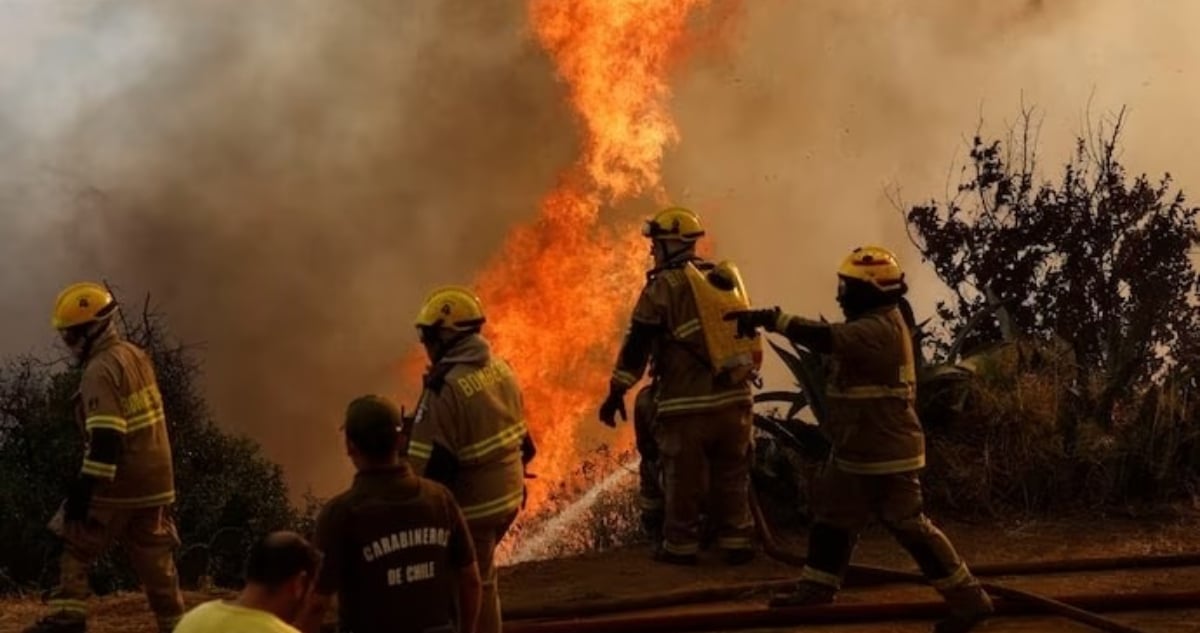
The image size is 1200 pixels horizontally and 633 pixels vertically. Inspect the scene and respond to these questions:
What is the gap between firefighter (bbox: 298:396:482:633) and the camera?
4.22m

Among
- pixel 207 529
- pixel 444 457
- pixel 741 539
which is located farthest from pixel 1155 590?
pixel 207 529

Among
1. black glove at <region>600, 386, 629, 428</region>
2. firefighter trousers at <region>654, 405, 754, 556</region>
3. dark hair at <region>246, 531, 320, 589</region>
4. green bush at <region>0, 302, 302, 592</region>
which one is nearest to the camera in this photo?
dark hair at <region>246, 531, 320, 589</region>

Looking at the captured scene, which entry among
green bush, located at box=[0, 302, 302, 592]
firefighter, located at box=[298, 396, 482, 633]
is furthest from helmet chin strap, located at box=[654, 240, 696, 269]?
green bush, located at box=[0, 302, 302, 592]

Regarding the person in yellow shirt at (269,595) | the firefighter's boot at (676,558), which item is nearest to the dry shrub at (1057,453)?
the firefighter's boot at (676,558)

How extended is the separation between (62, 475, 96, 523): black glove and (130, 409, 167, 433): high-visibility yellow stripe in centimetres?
38

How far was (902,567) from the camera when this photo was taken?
865 centimetres

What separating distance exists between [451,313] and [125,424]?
1924 millimetres

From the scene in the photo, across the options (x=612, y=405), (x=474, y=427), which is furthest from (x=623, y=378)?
(x=474, y=427)

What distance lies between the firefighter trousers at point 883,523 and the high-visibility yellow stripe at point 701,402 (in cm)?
157

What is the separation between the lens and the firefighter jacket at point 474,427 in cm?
554

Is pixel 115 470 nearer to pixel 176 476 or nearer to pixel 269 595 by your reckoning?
pixel 269 595

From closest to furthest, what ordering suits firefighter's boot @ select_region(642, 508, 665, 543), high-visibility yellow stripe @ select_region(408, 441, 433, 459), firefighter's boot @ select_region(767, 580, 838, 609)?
high-visibility yellow stripe @ select_region(408, 441, 433, 459) < firefighter's boot @ select_region(767, 580, 838, 609) < firefighter's boot @ select_region(642, 508, 665, 543)

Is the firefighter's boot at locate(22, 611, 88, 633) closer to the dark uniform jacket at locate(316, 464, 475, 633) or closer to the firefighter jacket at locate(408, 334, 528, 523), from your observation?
the firefighter jacket at locate(408, 334, 528, 523)

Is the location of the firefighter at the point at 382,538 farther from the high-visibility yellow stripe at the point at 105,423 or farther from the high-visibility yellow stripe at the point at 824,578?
the high-visibility yellow stripe at the point at 824,578
